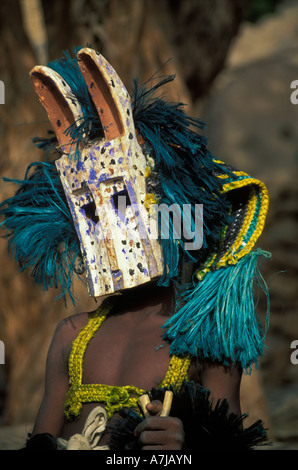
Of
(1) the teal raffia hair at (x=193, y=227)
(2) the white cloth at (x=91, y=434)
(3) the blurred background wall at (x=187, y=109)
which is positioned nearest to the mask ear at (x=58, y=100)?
(1) the teal raffia hair at (x=193, y=227)

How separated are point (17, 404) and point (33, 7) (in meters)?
Result: 2.22

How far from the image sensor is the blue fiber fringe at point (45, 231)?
6.66 feet

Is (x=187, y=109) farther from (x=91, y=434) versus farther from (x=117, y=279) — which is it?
(x=91, y=434)

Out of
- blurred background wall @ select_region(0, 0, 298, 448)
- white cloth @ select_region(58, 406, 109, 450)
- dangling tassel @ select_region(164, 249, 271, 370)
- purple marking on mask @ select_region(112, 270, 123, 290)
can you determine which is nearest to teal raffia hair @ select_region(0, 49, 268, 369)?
dangling tassel @ select_region(164, 249, 271, 370)

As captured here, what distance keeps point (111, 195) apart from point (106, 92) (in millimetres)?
269

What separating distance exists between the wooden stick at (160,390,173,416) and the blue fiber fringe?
0.51 meters

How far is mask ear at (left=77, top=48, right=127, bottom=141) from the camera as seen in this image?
6.03 ft

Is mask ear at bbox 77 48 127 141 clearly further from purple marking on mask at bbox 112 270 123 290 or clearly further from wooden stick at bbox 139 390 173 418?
wooden stick at bbox 139 390 173 418

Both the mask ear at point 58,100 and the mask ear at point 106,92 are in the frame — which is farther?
the mask ear at point 58,100

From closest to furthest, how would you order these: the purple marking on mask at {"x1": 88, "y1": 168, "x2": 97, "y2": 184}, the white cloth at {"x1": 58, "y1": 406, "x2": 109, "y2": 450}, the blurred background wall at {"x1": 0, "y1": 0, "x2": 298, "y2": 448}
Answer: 1. the white cloth at {"x1": 58, "y1": 406, "x2": 109, "y2": 450}
2. the purple marking on mask at {"x1": 88, "y1": 168, "x2": 97, "y2": 184}
3. the blurred background wall at {"x1": 0, "y1": 0, "x2": 298, "y2": 448}

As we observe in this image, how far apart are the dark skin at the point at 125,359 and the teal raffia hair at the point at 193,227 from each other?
0.05 m

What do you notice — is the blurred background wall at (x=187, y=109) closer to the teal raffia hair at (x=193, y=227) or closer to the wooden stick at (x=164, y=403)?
the teal raffia hair at (x=193, y=227)
